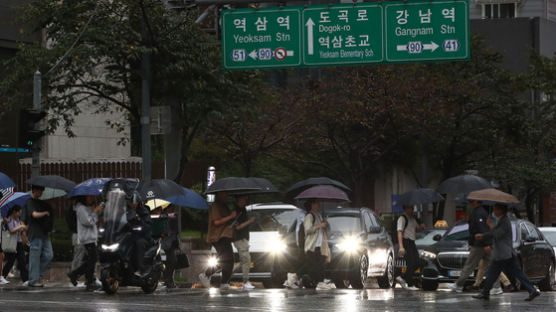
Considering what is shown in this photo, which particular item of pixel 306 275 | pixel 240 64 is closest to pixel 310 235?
pixel 306 275

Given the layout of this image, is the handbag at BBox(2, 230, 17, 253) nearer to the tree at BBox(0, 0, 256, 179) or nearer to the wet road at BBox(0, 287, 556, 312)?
the wet road at BBox(0, 287, 556, 312)

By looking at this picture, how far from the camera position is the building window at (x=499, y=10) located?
73.9m

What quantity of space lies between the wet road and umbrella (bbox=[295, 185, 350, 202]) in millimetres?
2541

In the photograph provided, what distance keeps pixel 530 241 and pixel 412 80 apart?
20.9 metres

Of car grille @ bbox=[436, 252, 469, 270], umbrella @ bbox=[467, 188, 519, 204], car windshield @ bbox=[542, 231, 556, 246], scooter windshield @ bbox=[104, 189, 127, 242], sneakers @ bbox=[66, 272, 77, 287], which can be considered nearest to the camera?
scooter windshield @ bbox=[104, 189, 127, 242]

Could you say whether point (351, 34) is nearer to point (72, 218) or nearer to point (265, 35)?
point (265, 35)

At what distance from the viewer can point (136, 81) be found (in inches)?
1146

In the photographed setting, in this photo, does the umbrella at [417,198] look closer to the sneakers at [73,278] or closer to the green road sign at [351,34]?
the green road sign at [351,34]

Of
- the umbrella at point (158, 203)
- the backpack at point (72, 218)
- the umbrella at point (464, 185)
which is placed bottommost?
the backpack at point (72, 218)

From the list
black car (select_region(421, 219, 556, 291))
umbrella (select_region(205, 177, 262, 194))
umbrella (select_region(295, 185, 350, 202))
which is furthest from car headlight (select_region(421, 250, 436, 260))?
umbrella (select_region(205, 177, 262, 194))

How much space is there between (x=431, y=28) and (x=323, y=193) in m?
6.00

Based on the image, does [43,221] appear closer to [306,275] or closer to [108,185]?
[108,185]

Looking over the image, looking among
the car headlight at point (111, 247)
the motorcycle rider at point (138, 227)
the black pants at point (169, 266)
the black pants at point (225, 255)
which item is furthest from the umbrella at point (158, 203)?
the car headlight at point (111, 247)

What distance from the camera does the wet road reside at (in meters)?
15.6
